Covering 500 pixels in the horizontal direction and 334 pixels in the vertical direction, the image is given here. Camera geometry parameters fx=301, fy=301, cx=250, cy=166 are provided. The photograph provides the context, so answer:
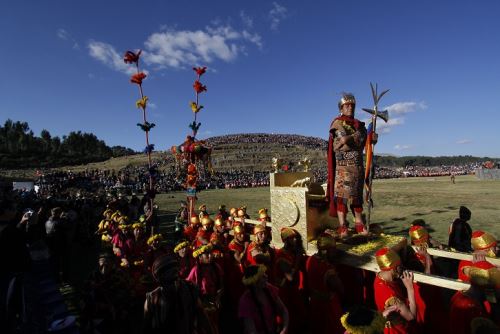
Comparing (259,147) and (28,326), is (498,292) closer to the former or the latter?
(28,326)

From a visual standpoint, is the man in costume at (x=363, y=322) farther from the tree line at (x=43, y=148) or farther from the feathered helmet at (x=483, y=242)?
the tree line at (x=43, y=148)

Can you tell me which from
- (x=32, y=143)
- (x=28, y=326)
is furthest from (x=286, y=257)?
(x=32, y=143)

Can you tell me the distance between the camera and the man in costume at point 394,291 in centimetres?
300

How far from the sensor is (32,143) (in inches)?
3398

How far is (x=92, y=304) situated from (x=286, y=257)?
2.84m

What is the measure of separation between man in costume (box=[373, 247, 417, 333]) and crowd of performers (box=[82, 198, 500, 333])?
1 cm

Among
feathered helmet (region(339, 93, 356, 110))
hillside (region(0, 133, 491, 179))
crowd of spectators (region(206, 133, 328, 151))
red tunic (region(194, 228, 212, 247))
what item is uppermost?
crowd of spectators (region(206, 133, 328, 151))

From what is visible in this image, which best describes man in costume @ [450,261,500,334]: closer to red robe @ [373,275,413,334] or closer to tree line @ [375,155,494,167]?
red robe @ [373,275,413,334]

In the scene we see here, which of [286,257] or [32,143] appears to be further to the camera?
[32,143]

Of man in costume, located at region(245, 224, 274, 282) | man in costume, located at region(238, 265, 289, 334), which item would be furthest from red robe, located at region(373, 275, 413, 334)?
man in costume, located at region(245, 224, 274, 282)

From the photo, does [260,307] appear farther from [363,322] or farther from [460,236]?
[460,236]

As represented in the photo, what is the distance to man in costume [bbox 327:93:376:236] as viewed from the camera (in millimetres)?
5211

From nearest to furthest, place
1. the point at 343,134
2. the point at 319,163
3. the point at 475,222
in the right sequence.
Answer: the point at 343,134 < the point at 475,222 < the point at 319,163

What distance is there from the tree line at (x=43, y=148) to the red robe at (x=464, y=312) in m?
80.6
